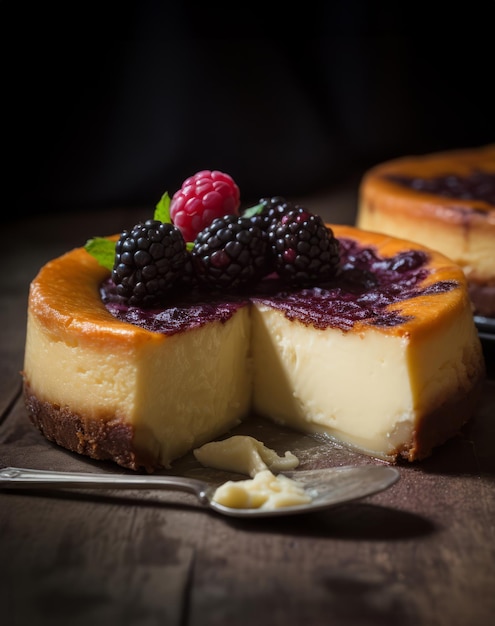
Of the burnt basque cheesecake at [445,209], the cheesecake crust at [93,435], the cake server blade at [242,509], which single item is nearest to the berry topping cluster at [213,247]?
the cheesecake crust at [93,435]

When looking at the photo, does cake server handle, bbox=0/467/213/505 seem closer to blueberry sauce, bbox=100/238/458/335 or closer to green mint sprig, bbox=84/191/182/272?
blueberry sauce, bbox=100/238/458/335

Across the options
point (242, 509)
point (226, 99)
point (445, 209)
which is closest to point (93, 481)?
point (242, 509)

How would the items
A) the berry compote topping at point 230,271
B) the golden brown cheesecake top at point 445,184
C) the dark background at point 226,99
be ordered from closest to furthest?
the berry compote topping at point 230,271, the golden brown cheesecake top at point 445,184, the dark background at point 226,99

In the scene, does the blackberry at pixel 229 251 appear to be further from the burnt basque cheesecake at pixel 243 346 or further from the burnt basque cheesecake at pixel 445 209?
the burnt basque cheesecake at pixel 445 209

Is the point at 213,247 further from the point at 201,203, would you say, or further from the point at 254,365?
the point at 254,365

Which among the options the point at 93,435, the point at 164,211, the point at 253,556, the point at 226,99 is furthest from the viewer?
the point at 226,99

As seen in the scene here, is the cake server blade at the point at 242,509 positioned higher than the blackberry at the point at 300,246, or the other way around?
the blackberry at the point at 300,246
